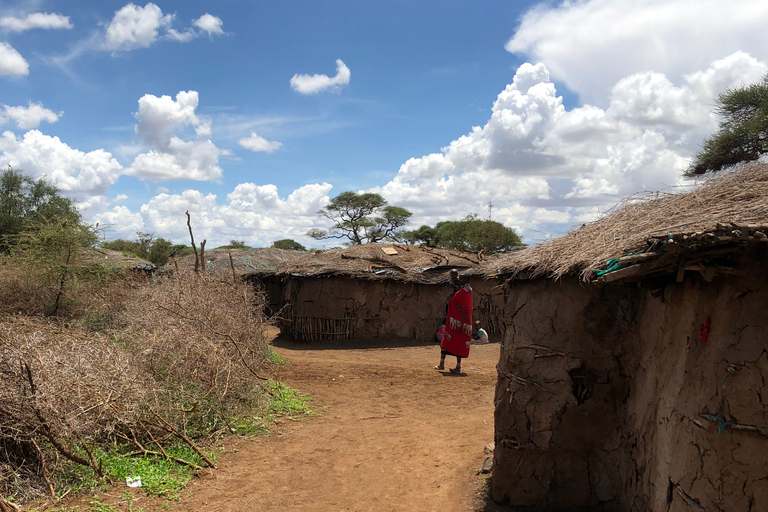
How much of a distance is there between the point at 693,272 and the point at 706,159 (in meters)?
12.0

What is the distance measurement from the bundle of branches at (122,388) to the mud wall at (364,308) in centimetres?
576

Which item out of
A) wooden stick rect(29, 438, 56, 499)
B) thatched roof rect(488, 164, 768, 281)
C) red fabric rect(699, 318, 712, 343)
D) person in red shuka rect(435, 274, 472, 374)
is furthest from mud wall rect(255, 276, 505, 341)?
red fabric rect(699, 318, 712, 343)

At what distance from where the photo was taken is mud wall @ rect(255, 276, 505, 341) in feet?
45.0

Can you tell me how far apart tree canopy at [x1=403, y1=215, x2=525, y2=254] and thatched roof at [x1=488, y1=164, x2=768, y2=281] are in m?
20.5

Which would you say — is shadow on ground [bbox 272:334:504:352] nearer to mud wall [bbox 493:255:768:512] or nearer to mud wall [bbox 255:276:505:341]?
mud wall [bbox 255:276:505:341]

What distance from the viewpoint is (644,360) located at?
3629mm

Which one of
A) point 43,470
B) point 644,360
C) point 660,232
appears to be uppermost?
point 660,232

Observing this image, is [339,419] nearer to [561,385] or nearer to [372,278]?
[561,385]

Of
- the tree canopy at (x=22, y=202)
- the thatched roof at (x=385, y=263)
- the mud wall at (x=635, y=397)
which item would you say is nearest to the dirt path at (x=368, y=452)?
the mud wall at (x=635, y=397)

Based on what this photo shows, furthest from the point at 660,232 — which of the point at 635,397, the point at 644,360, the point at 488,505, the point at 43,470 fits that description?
the point at 43,470

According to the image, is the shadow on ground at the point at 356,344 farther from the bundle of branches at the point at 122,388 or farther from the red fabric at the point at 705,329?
the red fabric at the point at 705,329

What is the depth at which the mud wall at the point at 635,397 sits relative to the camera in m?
2.55

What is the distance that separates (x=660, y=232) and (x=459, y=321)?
621cm

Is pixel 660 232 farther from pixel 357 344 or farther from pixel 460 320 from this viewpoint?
pixel 357 344
